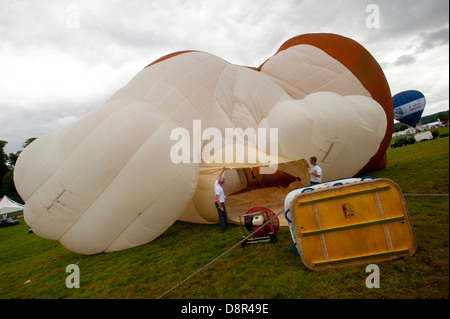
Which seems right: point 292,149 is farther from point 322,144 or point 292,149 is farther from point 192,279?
point 192,279

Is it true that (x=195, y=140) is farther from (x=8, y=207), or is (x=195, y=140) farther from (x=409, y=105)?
(x=409, y=105)

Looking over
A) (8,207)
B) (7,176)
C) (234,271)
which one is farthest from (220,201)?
(7,176)

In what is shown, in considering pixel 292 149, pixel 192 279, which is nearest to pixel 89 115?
pixel 192 279

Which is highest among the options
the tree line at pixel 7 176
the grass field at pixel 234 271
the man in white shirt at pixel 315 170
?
the tree line at pixel 7 176

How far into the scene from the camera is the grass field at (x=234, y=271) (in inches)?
86.7

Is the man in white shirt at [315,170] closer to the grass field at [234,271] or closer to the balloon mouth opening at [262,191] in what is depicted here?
the balloon mouth opening at [262,191]

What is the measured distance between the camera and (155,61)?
635cm

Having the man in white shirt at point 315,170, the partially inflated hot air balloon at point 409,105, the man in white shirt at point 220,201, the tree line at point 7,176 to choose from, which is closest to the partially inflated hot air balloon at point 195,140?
the man in white shirt at point 220,201

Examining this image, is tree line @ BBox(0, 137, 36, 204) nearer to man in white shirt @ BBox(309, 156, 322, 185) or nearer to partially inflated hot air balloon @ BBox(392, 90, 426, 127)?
man in white shirt @ BBox(309, 156, 322, 185)

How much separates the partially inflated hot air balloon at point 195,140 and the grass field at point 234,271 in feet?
1.76

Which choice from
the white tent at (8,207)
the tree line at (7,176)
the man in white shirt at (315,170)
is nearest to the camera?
the man in white shirt at (315,170)

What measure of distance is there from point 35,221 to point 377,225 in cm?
508

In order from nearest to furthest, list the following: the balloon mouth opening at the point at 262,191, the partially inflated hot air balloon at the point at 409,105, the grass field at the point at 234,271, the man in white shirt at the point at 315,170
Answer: the grass field at the point at 234,271 → the man in white shirt at the point at 315,170 → the balloon mouth opening at the point at 262,191 → the partially inflated hot air balloon at the point at 409,105

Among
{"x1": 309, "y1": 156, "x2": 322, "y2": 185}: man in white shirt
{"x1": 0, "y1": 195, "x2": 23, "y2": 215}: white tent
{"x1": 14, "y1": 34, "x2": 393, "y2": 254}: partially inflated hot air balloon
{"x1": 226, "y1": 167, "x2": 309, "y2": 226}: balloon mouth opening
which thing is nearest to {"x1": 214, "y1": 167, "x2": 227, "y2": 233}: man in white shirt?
{"x1": 14, "y1": 34, "x2": 393, "y2": 254}: partially inflated hot air balloon
